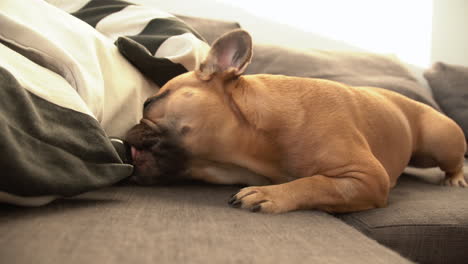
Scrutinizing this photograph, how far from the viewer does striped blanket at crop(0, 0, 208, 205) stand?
0.63m

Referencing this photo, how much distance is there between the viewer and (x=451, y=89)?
230cm

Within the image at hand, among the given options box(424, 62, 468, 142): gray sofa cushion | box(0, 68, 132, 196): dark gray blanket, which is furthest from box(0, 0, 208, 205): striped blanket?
box(424, 62, 468, 142): gray sofa cushion

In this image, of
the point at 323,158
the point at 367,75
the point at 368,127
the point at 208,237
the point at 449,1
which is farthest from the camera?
the point at 449,1

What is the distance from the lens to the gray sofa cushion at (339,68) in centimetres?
191

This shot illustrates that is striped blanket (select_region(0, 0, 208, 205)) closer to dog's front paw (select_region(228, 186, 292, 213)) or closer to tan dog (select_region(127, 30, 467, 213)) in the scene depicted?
tan dog (select_region(127, 30, 467, 213))

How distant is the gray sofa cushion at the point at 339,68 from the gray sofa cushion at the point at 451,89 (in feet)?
0.75

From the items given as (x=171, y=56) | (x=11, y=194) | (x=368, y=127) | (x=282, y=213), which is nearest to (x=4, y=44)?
(x=11, y=194)

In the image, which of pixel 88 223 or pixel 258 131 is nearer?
pixel 88 223

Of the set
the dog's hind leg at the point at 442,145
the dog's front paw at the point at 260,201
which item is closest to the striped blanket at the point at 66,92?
the dog's front paw at the point at 260,201

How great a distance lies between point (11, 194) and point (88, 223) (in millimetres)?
121

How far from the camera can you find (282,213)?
84 cm

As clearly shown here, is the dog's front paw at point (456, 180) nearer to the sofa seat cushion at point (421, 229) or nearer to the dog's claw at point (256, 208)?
the sofa seat cushion at point (421, 229)

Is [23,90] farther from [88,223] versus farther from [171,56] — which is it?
[171,56]

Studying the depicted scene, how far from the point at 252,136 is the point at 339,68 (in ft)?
3.54
